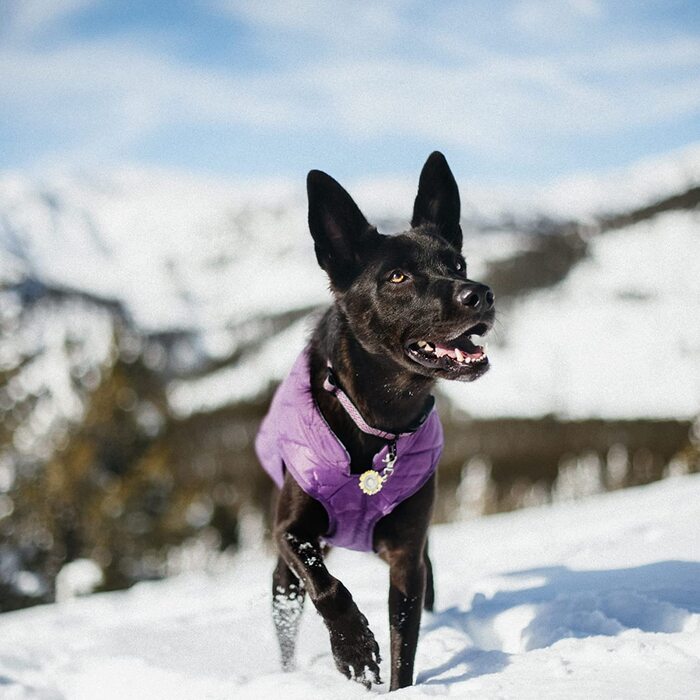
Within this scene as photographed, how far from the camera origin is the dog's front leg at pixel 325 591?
344 cm

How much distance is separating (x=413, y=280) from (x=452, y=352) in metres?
0.50

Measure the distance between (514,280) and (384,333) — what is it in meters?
167

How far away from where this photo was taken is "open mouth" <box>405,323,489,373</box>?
3.75m

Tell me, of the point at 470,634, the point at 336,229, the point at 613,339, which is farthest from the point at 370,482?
the point at 613,339

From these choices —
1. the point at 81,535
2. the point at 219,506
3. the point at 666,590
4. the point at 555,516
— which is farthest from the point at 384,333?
the point at 219,506

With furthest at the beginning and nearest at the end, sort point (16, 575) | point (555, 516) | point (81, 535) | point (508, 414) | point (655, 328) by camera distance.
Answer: point (655, 328)
point (508, 414)
point (81, 535)
point (16, 575)
point (555, 516)

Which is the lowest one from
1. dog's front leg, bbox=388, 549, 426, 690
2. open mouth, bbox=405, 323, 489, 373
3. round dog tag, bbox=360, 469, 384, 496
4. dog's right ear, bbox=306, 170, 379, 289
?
dog's front leg, bbox=388, 549, 426, 690

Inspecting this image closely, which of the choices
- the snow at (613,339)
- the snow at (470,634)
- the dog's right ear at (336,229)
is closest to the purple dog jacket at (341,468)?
the dog's right ear at (336,229)

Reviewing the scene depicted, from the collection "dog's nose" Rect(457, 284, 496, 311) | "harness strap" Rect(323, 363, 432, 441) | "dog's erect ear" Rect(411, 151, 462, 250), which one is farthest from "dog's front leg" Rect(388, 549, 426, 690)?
"dog's erect ear" Rect(411, 151, 462, 250)

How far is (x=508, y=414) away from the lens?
114062mm

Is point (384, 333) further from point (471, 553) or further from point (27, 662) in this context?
point (471, 553)

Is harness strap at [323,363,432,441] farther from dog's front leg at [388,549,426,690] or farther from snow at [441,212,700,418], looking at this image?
snow at [441,212,700,418]

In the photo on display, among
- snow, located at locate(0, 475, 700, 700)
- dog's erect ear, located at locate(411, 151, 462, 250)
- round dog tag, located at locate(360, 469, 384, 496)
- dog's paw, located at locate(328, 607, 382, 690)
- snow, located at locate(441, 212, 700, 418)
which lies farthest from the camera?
snow, located at locate(441, 212, 700, 418)

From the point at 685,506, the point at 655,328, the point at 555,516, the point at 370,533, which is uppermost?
the point at 370,533
